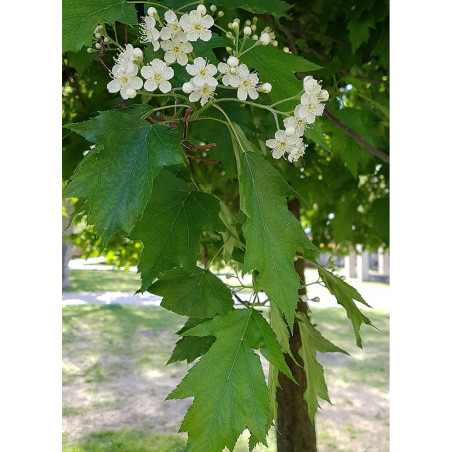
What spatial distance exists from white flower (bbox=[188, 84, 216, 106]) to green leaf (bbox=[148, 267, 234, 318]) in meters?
0.21

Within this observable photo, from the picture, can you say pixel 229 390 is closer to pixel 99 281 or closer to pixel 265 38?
pixel 265 38

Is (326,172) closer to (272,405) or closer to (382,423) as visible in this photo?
(272,405)

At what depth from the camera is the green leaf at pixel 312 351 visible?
0.75 m

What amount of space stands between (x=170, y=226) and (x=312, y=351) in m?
0.31

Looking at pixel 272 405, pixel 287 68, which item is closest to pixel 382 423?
pixel 272 405

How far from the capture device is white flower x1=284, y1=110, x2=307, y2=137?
51 centimetres

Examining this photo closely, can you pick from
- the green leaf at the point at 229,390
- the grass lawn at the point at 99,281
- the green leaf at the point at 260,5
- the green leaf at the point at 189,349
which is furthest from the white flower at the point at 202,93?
the grass lawn at the point at 99,281

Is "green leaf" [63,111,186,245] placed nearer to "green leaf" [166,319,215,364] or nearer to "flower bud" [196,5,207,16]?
"flower bud" [196,5,207,16]

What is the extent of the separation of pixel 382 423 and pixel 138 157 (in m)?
3.06

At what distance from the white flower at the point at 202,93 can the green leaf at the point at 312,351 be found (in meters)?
0.36

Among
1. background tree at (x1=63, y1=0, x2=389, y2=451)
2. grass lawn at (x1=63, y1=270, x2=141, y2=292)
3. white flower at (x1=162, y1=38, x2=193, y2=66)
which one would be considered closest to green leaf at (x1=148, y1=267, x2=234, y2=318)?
background tree at (x1=63, y1=0, x2=389, y2=451)

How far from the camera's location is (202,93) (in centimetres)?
49

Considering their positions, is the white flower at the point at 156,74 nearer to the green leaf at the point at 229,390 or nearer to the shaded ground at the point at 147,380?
the green leaf at the point at 229,390
